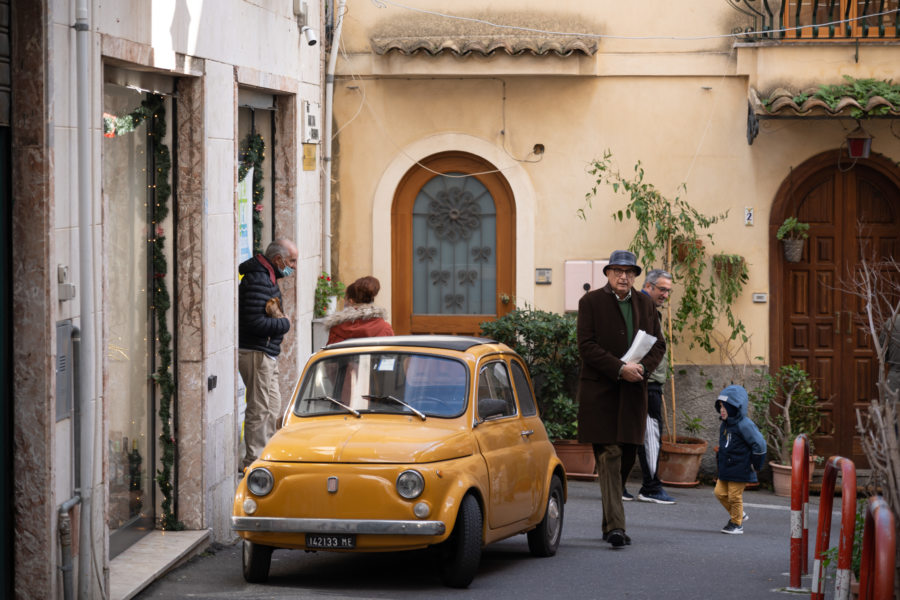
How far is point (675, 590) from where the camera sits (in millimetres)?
8609

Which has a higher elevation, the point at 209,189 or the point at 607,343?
the point at 209,189

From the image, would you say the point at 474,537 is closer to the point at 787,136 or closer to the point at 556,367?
the point at 556,367

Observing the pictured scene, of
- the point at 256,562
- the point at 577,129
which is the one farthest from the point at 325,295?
the point at 256,562

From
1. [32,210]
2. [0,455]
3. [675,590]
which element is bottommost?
Answer: [675,590]

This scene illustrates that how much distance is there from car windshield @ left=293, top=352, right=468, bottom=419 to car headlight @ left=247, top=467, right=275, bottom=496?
81cm

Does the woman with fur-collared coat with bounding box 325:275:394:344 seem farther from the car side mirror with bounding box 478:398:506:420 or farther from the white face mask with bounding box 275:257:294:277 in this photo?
the car side mirror with bounding box 478:398:506:420

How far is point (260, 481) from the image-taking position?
8297mm

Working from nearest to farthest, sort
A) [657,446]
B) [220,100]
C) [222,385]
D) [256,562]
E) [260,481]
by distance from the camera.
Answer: [260,481] < [256,562] < [220,100] < [222,385] < [657,446]

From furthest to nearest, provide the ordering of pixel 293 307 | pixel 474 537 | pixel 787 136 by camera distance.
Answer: pixel 787 136 < pixel 293 307 < pixel 474 537

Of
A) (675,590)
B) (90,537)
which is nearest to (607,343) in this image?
(675,590)

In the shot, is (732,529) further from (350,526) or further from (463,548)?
(350,526)

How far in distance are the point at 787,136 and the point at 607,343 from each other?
18.6 ft

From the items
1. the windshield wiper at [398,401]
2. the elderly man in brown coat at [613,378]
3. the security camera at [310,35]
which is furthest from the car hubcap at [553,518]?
the security camera at [310,35]

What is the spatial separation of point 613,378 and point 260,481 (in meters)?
2.88
